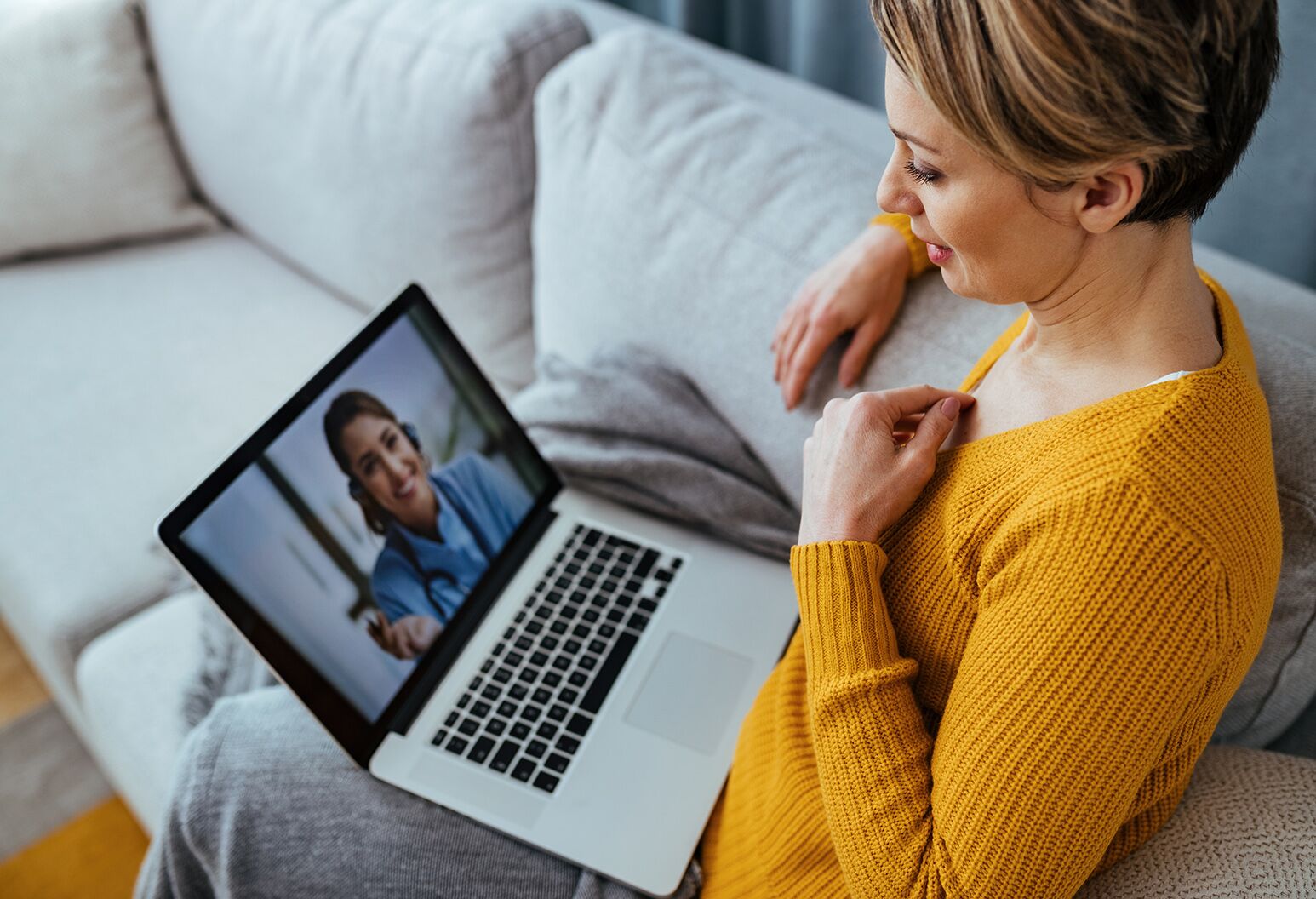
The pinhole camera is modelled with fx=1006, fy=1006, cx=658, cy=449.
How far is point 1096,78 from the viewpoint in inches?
21.5

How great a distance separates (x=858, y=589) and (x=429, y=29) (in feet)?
3.60

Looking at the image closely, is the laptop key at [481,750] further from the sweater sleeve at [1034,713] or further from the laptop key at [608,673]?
the sweater sleeve at [1034,713]

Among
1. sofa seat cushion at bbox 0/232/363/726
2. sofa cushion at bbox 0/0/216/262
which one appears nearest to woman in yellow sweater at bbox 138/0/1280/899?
sofa seat cushion at bbox 0/232/363/726

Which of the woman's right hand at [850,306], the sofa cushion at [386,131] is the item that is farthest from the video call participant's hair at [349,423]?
the sofa cushion at [386,131]

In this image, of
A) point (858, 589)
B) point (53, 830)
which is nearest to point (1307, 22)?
point (858, 589)

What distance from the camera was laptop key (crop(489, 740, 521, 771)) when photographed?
3.14ft

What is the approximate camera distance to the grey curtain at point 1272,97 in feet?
4.15

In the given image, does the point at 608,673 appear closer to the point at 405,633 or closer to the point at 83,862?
the point at 405,633

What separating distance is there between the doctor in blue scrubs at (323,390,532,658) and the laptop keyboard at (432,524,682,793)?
8 centimetres

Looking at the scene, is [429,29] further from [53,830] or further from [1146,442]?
[53,830]

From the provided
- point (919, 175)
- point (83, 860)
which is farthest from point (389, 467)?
point (83, 860)

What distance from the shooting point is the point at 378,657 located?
970mm

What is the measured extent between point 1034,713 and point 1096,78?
0.37 meters

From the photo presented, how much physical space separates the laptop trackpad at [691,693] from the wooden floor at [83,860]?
97cm
